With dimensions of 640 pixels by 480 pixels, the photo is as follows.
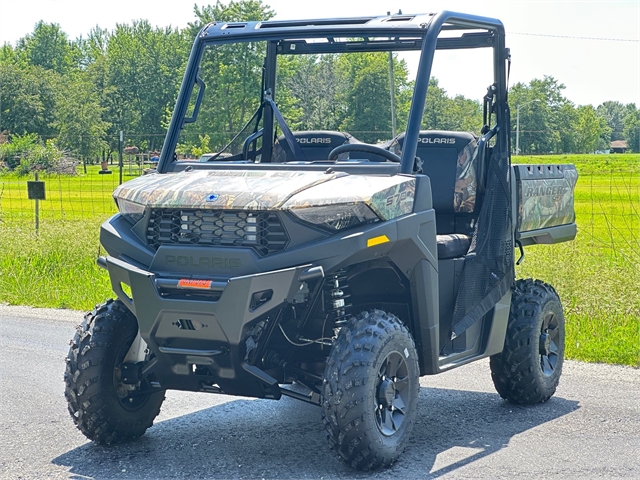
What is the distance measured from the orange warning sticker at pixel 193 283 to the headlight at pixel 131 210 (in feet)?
1.92

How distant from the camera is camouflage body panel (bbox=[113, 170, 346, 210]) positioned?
5.06m

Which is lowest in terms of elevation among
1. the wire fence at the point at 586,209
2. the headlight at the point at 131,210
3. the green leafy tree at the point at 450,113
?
the wire fence at the point at 586,209

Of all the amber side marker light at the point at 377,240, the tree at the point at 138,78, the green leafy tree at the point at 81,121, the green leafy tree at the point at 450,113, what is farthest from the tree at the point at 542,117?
the green leafy tree at the point at 81,121

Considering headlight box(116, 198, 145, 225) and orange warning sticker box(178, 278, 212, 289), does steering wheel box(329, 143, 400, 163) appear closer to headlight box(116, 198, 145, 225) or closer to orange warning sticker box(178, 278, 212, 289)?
headlight box(116, 198, 145, 225)

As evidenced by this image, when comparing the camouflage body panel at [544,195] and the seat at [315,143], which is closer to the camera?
the seat at [315,143]

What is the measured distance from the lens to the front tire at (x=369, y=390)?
504cm

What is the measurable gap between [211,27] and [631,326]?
5.35 metres

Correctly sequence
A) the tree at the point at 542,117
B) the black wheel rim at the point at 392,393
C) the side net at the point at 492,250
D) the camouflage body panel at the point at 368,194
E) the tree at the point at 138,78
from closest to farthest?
the camouflage body panel at the point at 368,194 < the black wheel rim at the point at 392,393 < the side net at the point at 492,250 < the tree at the point at 542,117 < the tree at the point at 138,78

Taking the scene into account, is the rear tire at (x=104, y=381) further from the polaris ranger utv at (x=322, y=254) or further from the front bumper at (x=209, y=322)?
the front bumper at (x=209, y=322)

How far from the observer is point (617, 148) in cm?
5756

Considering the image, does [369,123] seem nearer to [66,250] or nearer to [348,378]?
[348,378]

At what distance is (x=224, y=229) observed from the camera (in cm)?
514

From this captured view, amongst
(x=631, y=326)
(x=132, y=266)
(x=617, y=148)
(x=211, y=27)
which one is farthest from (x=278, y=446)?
(x=617, y=148)

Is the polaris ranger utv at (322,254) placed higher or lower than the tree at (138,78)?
lower
